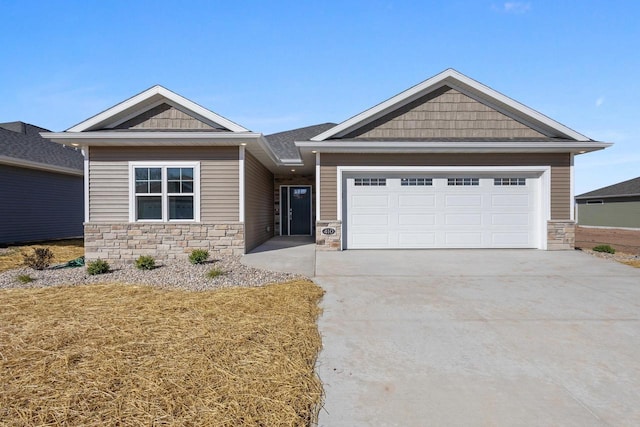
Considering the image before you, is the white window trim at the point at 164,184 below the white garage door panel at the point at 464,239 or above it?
above

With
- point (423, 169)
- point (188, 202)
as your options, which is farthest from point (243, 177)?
point (423, 169)

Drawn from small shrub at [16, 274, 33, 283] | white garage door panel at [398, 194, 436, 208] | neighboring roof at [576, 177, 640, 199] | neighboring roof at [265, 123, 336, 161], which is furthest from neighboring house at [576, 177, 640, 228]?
small shrub at [16, 274, 33, 283]

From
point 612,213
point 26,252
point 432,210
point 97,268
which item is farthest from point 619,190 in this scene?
point 26,252

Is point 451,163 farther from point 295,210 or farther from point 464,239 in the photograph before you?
point 295,210

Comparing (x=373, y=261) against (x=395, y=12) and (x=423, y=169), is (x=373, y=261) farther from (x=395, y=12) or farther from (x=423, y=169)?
(x=395, y=12)

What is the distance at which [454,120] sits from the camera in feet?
33.8

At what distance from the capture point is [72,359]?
10.5 ft

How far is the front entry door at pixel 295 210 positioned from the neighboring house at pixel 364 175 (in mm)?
4630

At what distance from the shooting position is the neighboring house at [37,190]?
12.9 m

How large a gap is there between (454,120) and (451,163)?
143 centimetres

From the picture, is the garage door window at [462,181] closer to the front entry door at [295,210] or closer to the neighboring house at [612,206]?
the front entry door at [295,210]

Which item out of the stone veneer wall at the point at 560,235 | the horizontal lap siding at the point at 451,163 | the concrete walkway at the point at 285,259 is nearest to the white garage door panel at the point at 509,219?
the stone veneer wall at the point at 560,235

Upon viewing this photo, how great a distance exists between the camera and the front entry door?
15.6 metres

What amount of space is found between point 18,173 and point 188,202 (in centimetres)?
927
